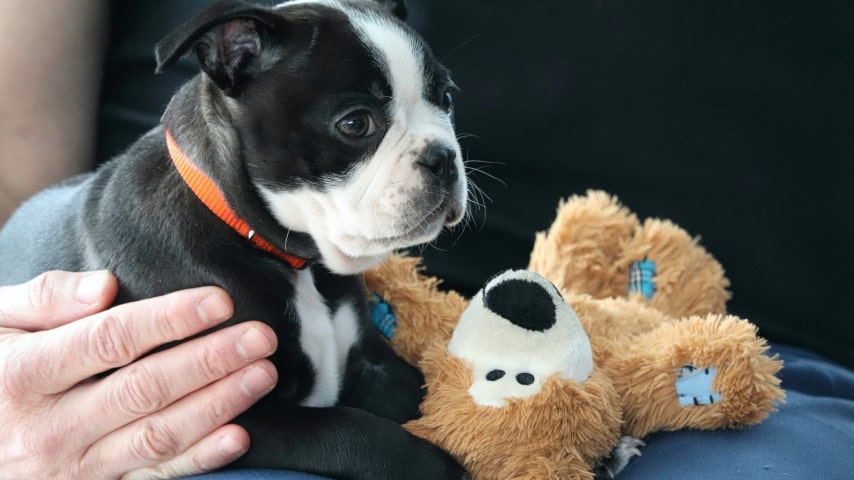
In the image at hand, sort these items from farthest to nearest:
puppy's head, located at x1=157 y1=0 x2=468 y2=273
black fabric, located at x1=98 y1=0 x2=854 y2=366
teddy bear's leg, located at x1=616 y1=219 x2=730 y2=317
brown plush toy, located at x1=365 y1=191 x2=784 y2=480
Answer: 1. black fabric, located at x1=98 y1=0 x2=854 y2=366
2. teddy bear's leg, located at x1=616 y1=219 x2=730 y2=317
3. puppy's head, located at x1=157 y1=0 x2=468 y2=273
4. brown plush toy, located at x1=365 y1=191 x2=784 y2=480

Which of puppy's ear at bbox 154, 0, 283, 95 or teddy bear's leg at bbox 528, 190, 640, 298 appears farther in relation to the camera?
teddy bear's leg at bbox 528, 190, 640, 298

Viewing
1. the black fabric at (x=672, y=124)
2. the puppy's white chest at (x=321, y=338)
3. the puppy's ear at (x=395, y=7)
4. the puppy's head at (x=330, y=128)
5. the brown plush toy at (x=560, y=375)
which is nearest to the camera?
the brown plush toy at (x=560, y=375)

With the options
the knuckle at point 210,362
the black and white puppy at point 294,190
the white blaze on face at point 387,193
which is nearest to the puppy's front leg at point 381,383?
the black and white puppy at point 294,190

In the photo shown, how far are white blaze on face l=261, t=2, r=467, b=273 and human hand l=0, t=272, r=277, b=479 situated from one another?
21cm

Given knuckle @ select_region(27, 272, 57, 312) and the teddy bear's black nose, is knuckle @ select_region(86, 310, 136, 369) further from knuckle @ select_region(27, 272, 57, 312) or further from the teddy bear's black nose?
the teddy bear's black nose

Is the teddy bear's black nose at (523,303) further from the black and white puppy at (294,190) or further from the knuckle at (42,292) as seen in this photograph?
the knuckle at (42,292)

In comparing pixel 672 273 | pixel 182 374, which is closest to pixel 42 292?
pixel 182 374

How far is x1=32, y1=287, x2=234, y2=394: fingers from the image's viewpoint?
1467 mm

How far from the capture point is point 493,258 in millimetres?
2283

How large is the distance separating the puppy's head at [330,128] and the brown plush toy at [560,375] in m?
0.24

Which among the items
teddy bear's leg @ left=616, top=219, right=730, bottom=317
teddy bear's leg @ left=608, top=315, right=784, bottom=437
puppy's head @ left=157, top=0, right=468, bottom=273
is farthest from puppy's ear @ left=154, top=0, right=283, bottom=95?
teddy bear's leg @ left=616, top=219, right=730, bottom=317

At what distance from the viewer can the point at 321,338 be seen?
5.58 ft

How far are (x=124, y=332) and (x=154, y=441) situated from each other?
0.65 ft

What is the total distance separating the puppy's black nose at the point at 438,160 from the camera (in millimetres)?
1577
